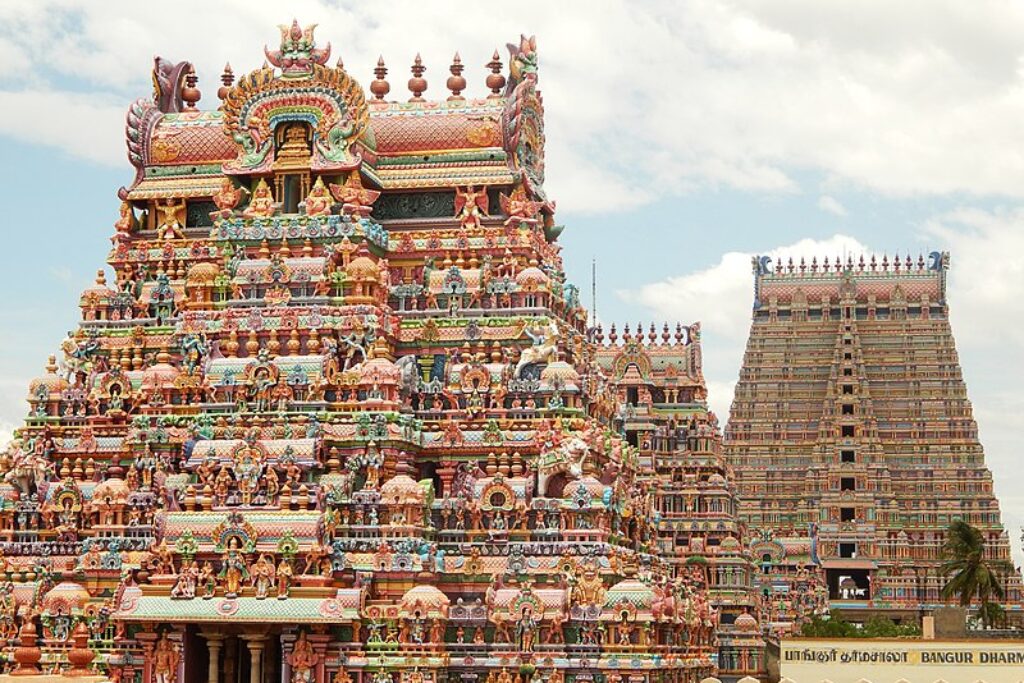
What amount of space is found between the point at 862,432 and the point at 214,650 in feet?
229

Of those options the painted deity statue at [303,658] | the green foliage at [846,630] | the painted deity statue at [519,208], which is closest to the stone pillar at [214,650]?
the painted deity statue at [303,658]

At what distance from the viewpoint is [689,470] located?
81875 mm

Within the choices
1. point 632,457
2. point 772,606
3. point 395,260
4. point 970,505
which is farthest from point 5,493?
point 970,505

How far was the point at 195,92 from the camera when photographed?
7000 cm

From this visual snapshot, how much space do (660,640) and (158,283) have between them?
20.4m

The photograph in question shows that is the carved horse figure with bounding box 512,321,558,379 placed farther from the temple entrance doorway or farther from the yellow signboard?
the yellow signboard

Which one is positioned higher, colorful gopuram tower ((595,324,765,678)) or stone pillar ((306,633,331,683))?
colorful gopuram tower ((595,324,765,678))

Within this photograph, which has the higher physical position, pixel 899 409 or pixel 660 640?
pixel 899 409

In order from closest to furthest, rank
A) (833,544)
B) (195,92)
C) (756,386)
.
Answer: (195,92)
(833,544)
(756,386)

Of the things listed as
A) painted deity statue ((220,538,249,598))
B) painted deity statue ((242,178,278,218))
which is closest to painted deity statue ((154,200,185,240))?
painted deity statue ((242,178,278,218))

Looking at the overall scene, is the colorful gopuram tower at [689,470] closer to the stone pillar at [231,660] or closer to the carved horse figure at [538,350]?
the carved horse figure at [538,350]

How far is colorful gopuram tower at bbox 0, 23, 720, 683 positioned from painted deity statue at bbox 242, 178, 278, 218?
0.09 m

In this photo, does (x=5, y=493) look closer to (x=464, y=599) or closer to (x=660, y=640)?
(x=464, y=599)

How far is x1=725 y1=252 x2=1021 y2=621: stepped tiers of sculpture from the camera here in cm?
11388
